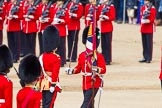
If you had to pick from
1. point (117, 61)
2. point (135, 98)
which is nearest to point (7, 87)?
point (135, 98)

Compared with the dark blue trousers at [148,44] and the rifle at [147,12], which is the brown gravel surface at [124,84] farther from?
the rifle at [147,12]

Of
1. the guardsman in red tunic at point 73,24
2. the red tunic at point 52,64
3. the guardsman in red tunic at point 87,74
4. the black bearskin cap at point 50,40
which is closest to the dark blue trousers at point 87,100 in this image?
the guardsman in red tunic at point 87,74

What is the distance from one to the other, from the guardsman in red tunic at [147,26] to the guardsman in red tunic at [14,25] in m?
2.97

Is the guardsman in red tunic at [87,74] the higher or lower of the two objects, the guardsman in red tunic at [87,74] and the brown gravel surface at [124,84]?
the higher

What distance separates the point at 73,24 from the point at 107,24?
0.95 m

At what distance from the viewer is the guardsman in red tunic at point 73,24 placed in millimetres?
16661

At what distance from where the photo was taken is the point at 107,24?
16484 millimetres

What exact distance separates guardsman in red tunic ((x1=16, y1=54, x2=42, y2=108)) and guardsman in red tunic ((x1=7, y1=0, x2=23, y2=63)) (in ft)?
27.1

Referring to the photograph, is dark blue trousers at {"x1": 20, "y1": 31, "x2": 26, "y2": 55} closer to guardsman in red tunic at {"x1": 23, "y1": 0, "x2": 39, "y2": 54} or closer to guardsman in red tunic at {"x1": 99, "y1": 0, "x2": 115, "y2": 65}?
guardsman in red tunic at {"x1": 23, "y1": 0, "x2": 39, "y2": 54}

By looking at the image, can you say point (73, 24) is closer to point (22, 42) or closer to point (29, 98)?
point (22, 42)

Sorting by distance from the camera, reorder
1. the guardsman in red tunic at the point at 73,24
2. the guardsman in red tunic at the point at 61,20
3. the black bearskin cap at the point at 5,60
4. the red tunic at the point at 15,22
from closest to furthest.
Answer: the black bearskin cap at the point at 5,60
the guardsman in red tunic at the point at 61,20
the guardsman in red tunic at the point at 73,24
the red tunic at the point at 15,22

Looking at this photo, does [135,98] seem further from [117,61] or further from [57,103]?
[117,61]

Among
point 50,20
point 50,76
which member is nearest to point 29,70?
point 50,76

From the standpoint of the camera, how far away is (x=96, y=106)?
40.3ft
